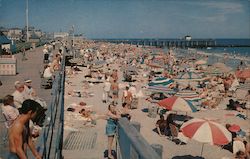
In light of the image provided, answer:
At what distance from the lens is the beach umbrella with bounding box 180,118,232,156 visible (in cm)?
731

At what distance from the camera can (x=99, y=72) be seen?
2503 cm

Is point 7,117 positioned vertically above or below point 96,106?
above

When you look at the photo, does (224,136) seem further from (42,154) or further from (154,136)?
(42,154)

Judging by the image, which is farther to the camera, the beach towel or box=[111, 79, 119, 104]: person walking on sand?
box=[111, 79, 119, 104]: person walking on sand

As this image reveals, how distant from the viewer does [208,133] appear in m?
7.38

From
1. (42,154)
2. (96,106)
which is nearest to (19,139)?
(42,154)

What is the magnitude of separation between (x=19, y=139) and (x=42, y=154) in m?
0.64

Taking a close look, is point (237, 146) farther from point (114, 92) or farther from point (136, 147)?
point (114, 92)

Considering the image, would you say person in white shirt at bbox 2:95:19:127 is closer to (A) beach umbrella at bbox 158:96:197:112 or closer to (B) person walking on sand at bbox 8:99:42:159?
(B) person walking on sand at bbox 8:99:42:159

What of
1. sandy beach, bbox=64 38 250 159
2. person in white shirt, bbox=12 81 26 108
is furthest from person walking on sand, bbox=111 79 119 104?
person in white shirt, bbox=12 81 26 108

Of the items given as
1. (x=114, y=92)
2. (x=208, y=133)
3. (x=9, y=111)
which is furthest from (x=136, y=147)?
(x=114, y=92)

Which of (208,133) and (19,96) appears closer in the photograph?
(208,133)

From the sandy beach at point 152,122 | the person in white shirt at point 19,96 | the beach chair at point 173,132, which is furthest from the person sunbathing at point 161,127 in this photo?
the person in white shirt at point 19,96

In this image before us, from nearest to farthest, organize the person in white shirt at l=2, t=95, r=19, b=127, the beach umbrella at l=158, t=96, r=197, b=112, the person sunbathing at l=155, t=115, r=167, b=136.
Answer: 1. the person in white shirt at l=2, t=95, r=19, b=127
2. the beach umbrella at l=158, t=96, r=197, b=112
3. the person sunbathing at l=155, t=115, r=167, b=136
